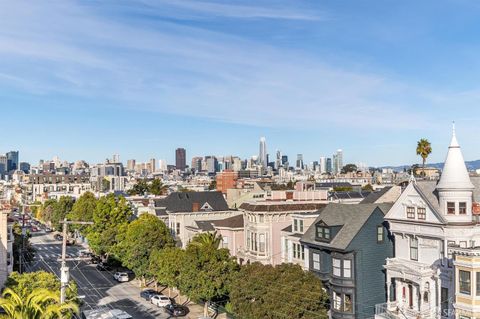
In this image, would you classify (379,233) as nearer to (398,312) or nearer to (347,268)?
(347,268)

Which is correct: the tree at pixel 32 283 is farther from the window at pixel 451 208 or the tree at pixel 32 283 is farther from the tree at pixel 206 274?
the window at pixel 451 208

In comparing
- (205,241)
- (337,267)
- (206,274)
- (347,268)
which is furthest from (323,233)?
(205,241)

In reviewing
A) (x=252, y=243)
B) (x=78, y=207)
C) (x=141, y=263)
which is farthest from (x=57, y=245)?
(x=252, y=243)

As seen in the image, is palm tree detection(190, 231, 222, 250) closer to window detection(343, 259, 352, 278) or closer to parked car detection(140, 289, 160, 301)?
parked car detection(140, 289, 160, 301)

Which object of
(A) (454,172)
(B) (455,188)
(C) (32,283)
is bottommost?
(C) (32,283)

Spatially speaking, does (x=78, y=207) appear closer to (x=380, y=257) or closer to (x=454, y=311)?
Answer: (x=380, y=257)
